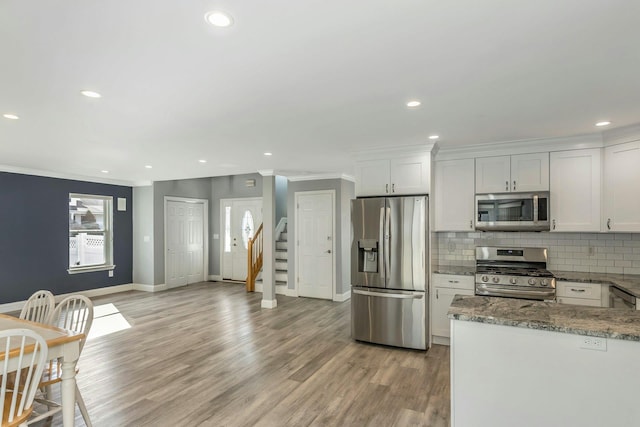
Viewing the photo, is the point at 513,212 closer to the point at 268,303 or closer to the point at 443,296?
the point at 443,296

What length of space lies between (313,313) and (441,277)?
2396mm

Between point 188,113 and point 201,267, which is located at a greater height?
point 188,113

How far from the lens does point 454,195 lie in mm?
4332

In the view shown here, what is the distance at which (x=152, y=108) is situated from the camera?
9.05 feet

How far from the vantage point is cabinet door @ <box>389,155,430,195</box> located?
161 inches

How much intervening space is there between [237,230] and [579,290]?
23.1 feet

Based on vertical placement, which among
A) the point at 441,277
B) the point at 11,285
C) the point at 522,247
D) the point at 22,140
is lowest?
the point at 11,285

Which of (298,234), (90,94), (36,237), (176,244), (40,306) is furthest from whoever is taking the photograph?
(176,244)

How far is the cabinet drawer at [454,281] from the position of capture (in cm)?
400

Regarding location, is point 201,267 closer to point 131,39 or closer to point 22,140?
point 22,140

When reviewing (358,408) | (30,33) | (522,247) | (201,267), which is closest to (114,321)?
(201,267)

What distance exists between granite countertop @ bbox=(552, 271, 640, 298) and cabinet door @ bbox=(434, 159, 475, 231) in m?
1.08

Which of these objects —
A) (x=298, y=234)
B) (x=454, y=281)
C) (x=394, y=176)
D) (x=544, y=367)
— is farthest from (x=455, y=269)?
(x=298, y=234)

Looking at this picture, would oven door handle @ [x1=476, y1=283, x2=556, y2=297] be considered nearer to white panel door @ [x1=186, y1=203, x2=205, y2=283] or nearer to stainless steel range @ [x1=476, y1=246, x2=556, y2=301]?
stainless steel range @ [x1=476, y1=246, x2=556, y2=301]
